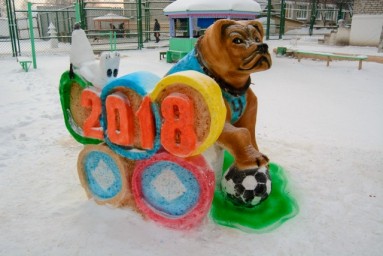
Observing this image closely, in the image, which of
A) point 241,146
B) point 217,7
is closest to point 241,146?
point 241,146

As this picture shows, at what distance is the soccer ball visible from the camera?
8.09 ft

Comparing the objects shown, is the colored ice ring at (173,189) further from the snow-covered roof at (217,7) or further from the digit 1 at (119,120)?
the snow-covered roof at (217,7)

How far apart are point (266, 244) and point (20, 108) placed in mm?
4706

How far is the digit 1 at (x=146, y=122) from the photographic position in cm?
219

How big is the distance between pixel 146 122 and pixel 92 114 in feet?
1.80

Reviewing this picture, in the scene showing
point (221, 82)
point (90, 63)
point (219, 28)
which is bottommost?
point (221, 82)

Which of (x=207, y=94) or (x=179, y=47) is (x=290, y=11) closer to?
(x=179, y=47)

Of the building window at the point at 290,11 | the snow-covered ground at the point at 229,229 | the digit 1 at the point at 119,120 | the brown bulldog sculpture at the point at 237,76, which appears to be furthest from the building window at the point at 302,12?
the digit 1 at the point at 119,120

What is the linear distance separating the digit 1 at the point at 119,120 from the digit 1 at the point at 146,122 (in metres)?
0.10

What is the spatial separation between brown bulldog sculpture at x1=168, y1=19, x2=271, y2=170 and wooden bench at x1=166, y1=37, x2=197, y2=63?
8.18m

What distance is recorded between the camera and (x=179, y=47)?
1095cm

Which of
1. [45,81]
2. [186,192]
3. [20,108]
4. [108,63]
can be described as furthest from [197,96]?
[45,81]

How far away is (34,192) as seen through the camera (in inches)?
116

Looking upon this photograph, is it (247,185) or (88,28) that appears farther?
(88,28)
